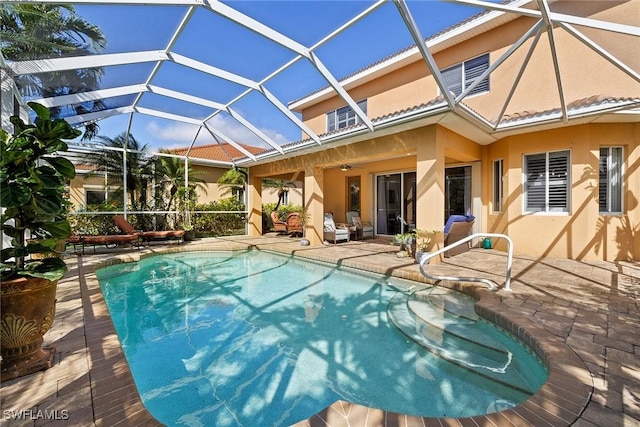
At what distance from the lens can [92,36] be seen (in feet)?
22.0

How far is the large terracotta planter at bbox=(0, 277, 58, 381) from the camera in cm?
288

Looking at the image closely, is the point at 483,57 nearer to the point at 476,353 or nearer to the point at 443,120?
the point at 443,120

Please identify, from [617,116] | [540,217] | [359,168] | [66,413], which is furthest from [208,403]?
[359,168]

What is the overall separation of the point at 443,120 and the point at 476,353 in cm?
637

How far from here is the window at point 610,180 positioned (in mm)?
8586

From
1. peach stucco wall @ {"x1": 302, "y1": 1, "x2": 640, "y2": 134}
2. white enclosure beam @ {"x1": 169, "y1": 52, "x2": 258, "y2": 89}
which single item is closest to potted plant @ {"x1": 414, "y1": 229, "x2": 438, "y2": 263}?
peach stucco wall @ {"x1": 302, "y1": 1, "x2": 640, "y2": 134}

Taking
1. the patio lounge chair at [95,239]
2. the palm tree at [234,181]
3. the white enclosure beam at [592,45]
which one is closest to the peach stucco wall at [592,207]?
the white enclosure beam at [592,45]

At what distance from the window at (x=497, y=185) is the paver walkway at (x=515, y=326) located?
3421 millimetres

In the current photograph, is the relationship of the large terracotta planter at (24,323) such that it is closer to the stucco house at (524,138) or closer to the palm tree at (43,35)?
the palm tree at (43,35)

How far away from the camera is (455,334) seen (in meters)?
4.55

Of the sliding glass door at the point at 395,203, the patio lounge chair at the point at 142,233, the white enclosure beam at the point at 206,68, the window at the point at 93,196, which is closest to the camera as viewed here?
the white enclosure beam at the point at 206,68

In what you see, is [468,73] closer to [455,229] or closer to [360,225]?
[455,229]

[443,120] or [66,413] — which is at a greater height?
[443,120]

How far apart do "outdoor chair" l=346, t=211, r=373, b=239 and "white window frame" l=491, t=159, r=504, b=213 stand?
5.89 meters
